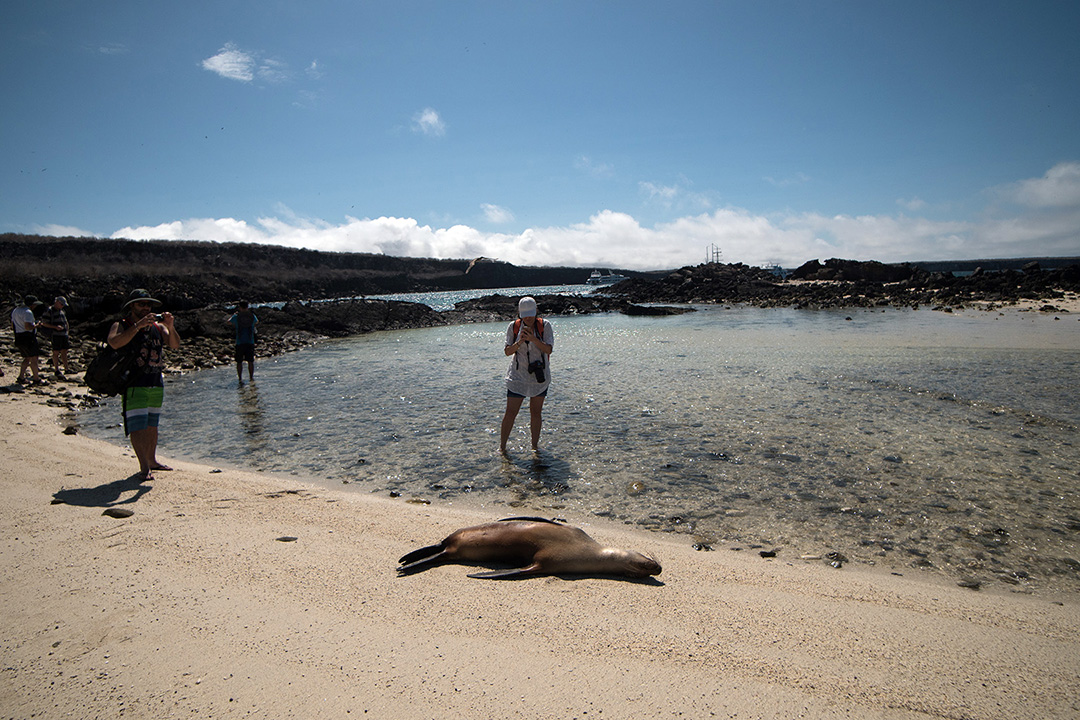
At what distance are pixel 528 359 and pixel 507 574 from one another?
427cm

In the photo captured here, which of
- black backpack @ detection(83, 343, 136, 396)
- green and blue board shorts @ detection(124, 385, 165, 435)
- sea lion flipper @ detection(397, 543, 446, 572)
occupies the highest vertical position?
black backpack @ detection(83, 343, 136, 396)

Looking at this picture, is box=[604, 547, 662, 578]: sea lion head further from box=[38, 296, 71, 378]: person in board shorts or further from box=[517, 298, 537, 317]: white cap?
box=[38, 296, 71, 378]: person in board shorts

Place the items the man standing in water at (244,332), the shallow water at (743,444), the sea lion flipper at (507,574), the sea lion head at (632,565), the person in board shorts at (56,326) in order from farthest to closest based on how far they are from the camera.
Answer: the man standing in water at (244,332), the person in board shorts at (56,326), the shallow water at (743,444), the sea lion head at (632,565), the sea lion flipper at (507,574)

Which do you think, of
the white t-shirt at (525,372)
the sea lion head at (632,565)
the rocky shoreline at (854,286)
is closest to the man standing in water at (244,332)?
the white t-shirt at (525,372)

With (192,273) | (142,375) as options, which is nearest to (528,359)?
(142,375)

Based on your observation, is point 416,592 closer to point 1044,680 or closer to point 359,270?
point 1044,680

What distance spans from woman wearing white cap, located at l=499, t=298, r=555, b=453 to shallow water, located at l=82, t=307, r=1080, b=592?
2.71 feet

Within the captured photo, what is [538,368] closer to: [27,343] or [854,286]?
[27,343]

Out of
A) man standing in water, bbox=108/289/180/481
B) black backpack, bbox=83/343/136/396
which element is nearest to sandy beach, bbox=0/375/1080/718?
man standing in water, bbox=108/289/180/481

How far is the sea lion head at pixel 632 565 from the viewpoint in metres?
3.84

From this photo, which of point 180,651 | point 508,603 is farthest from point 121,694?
point 508,603

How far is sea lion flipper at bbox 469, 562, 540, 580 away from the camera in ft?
12.2

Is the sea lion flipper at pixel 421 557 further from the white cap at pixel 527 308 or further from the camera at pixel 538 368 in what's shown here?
the white cap at pixel 527 308

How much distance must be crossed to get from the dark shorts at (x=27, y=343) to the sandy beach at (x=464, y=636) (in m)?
10.3
